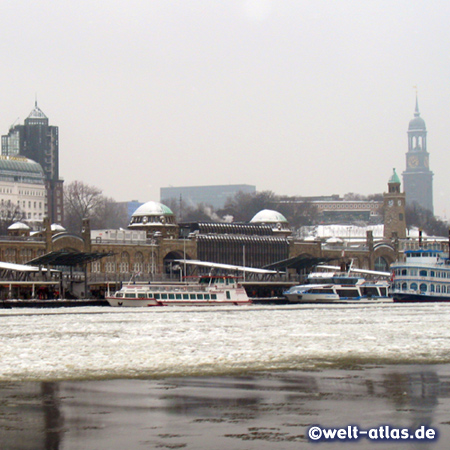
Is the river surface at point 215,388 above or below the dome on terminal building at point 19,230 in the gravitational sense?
below

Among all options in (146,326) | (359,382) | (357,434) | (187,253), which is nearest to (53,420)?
(357,434)

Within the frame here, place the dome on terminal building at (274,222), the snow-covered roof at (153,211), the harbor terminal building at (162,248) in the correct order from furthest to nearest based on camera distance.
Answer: the dome on terminal building at (274,222)
the snow-covered roof at (153,211)
the harbor terminal building at (162,248)

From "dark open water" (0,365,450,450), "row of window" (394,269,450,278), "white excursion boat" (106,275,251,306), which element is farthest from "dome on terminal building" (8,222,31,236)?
"dark open water" (0,365,450,450)

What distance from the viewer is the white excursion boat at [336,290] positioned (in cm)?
11350

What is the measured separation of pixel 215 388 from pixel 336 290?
9214cm

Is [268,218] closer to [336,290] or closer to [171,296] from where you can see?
[336,290]

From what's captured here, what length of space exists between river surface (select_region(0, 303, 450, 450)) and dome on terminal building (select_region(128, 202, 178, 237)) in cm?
11588

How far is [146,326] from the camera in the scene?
5109 cm

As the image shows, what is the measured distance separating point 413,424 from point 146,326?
31.6m

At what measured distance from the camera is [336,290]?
117 meters

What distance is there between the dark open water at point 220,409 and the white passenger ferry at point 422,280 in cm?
8365

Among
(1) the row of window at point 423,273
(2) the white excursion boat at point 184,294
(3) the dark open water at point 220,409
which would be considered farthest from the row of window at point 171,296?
(3) the dark open water at point 220,409

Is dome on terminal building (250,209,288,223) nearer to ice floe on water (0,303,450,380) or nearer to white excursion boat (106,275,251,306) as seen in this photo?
white excursion boat (106,275,251,306)

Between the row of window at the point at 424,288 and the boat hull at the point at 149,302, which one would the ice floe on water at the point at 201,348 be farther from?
the row of window at the point at 424,288
